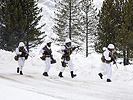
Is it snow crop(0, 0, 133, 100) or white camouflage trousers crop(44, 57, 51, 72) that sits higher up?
white camouflage trousers crop(44, 57, 51, 72)

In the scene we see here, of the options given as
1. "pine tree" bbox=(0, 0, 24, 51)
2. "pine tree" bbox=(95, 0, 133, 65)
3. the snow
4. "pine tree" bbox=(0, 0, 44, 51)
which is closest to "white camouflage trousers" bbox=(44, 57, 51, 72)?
the snow

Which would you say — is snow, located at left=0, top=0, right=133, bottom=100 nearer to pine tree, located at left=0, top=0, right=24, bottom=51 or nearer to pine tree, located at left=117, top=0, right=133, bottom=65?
pine tree, located at left=117, top=0, right=133, bottom=65

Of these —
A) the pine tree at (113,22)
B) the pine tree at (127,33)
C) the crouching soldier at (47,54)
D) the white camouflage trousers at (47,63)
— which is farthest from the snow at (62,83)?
the pine tree at (113,22)

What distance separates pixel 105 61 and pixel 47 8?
116709 mm

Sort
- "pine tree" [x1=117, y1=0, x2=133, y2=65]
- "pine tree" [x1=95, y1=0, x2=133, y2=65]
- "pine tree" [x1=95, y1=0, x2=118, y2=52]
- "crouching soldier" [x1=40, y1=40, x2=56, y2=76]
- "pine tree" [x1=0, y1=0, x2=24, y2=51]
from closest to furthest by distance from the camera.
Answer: "crouching soldier" [x1=40, y1=40, x2=56, y2=76] → "pine tree" [x1=117, y1=0, x2=133, y2=65] → "pine tree" [x1=95, y1=0, x2=133, y2=65] → "pine tree" [x1=95, y1=0, x2=118, y2=52] → "pine tree" [x1=0, y1=0, x2=24, y2=51]

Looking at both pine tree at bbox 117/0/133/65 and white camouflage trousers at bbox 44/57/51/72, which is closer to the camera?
white camouflage trousers at bbox 44/57/51/72

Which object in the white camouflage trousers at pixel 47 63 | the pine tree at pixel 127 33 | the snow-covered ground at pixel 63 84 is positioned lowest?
the snow-covered ground at pixel 63 84

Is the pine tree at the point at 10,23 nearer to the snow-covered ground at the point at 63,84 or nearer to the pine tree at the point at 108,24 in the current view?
the snow-covered ground at the point at 63,84

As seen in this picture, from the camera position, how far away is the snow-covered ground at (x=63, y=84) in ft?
16.5

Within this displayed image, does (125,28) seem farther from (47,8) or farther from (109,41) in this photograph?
(47,8)

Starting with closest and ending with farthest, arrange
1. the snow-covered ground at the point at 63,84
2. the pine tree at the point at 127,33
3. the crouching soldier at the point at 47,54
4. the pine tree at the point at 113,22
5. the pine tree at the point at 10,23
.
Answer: the snow-covered ground at the point at 63,84, the crouching soldier at the point at 47,54, the pine tree at the point at 127,33, the pine tree at the point at 113,22, the pine tree at the point at 10,23

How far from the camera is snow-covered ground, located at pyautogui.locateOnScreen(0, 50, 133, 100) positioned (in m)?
5.04

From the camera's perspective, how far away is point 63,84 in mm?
7816

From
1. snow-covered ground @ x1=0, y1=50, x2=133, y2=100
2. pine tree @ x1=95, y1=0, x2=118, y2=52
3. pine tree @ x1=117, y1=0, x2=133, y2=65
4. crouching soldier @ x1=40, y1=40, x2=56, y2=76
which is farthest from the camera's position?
pine tree @ x1=95, y1=0, x2=118, y2=52
